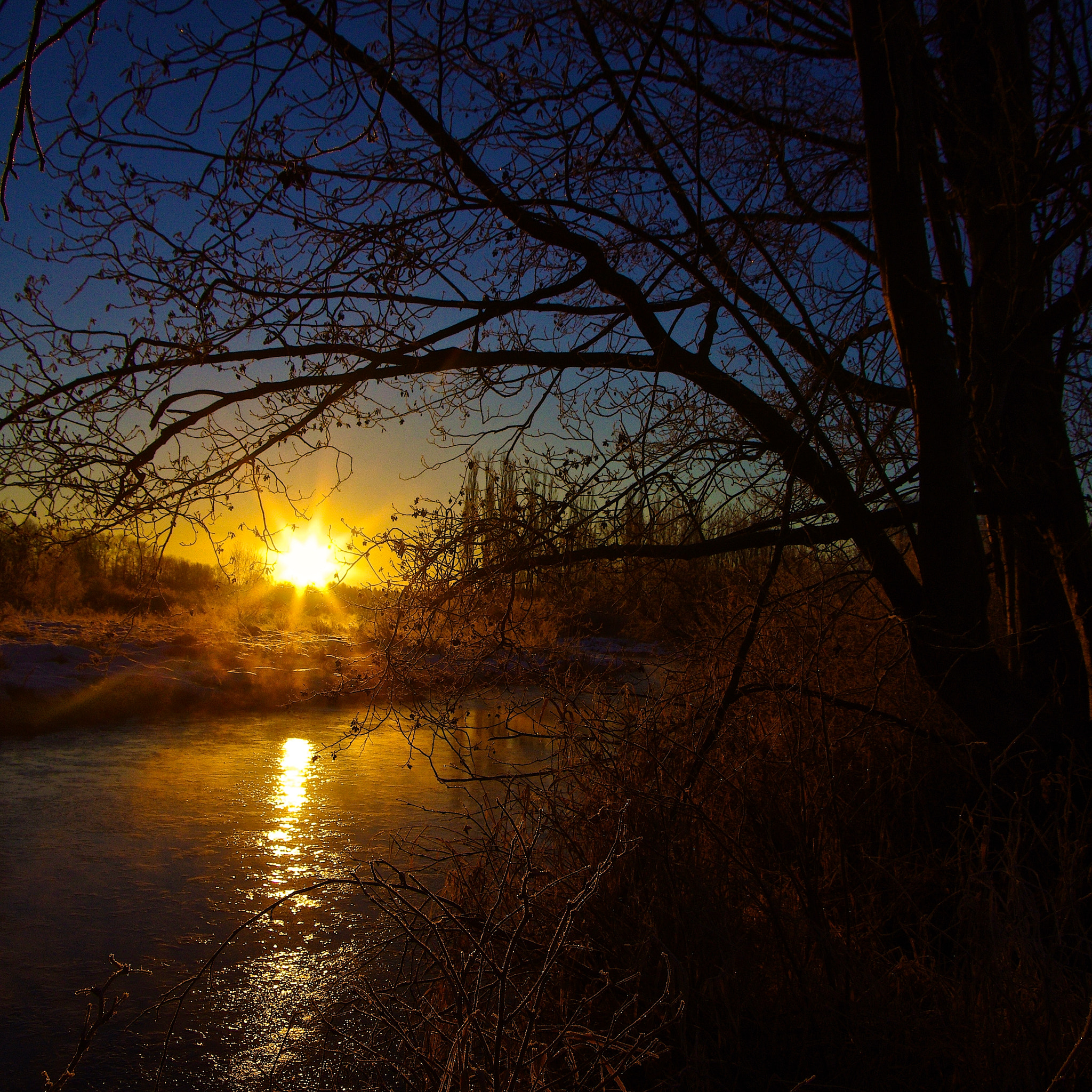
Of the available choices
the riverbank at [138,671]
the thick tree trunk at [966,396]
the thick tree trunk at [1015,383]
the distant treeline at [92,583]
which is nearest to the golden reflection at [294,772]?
the riverbank at [138,671]

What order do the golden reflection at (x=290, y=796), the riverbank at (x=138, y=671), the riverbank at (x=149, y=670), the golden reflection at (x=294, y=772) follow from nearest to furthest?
the golden reflection at (x=290, y=796) → the golden reflection at (x=294, y=772) → the riverbank at (x=149, y=670) → the riverbank at (x=138, y=671)

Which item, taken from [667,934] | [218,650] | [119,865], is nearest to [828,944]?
[667,934]

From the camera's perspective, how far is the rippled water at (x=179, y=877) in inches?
127

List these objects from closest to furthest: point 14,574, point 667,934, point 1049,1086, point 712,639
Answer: point 1049,1086, point 667,934, point 712,639, point 14,574

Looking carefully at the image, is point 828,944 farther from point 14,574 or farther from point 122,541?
point 14,574

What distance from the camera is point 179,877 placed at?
498cm

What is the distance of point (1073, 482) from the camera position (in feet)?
11.6

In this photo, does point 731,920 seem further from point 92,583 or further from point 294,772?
point 92,583

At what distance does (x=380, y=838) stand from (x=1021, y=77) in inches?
228

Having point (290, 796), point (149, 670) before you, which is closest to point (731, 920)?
A: point (290, 796)

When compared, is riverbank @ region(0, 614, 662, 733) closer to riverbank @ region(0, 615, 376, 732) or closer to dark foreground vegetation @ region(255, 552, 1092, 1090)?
riverbank @ region(0, 615, 376, 732)

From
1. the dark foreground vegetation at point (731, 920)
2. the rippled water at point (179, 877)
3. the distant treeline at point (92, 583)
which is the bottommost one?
the rippled water at point (179, 877)

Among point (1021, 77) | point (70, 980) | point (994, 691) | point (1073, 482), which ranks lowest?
point (70, 980)

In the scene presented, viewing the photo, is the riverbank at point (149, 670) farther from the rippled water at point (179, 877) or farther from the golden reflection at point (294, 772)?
the rippled water at point (179, 877)
